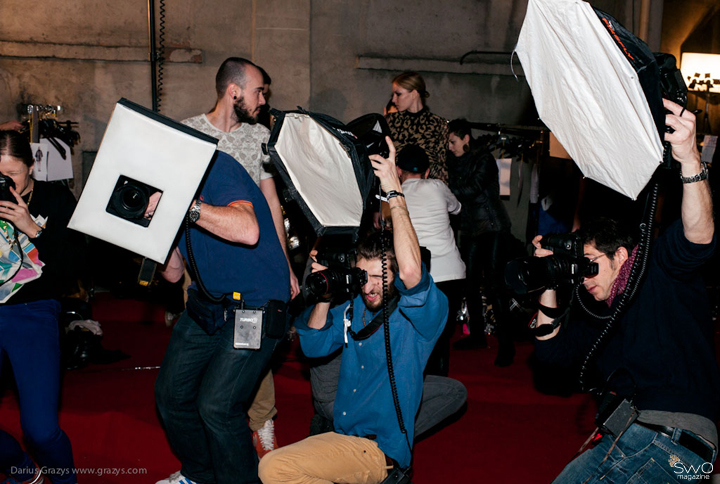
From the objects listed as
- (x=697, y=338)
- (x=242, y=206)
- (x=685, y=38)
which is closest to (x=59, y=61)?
(x=242, y=206)

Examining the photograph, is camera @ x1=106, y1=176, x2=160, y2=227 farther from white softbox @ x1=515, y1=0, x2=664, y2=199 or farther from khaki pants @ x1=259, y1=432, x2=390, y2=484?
white softbox @ x1=515, y1=0, x2=664, y2=199

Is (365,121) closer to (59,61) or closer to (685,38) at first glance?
(59,61)

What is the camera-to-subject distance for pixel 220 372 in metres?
2.42

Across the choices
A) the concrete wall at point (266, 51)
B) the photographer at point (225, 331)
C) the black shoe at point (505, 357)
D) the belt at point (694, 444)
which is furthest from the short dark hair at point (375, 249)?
the concrete wall at point (266, 51)

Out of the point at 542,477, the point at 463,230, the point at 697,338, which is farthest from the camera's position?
the point at 463,230

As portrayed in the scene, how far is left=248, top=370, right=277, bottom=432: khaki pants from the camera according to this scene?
319cm

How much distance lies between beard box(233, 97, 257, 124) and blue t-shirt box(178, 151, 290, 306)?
0.97 meters

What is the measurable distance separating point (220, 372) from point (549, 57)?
63.7 inches

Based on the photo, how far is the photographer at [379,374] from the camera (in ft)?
7.20

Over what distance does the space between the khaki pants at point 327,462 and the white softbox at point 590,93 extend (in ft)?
4.09

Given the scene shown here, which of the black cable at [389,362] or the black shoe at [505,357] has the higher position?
the black cable at [389,362]

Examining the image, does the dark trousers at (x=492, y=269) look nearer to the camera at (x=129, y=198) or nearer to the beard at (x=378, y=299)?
the beard at (x=378, y=299)

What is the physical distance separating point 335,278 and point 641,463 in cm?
114

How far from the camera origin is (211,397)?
2.39 m
